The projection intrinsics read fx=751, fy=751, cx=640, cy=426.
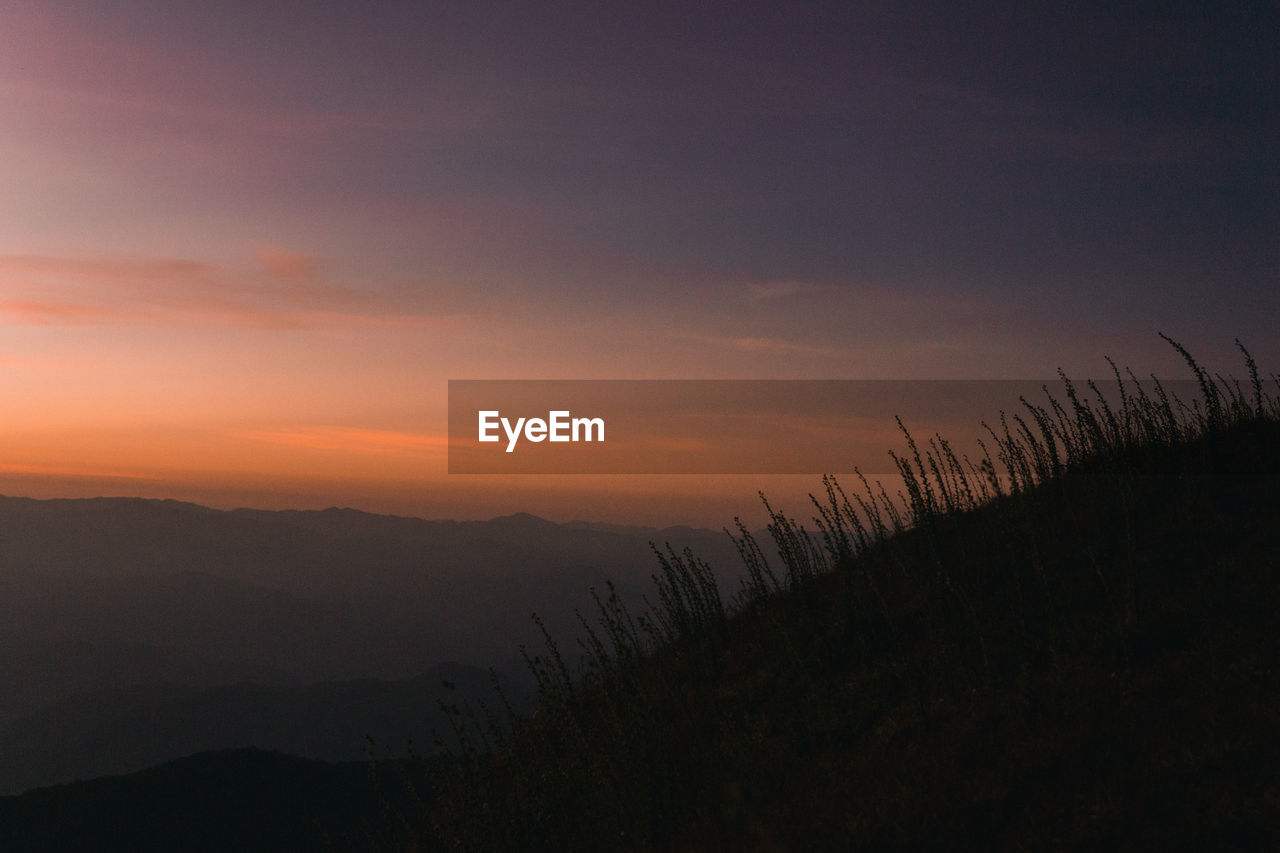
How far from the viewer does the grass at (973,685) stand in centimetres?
459

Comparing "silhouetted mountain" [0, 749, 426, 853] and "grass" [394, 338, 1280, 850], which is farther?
"silhouetted mountain" [0, 749, 426, 853]

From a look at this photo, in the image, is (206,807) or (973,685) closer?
(973,685)

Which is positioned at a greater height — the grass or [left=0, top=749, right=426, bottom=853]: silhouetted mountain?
the grass

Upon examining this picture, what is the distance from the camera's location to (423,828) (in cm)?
957

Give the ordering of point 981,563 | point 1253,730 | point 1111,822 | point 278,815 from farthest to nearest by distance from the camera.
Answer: point 278,815
point 981,563
point 1253,730
point 1111,822

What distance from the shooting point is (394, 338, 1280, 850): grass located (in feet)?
15.0

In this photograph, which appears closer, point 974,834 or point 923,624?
point 974,834

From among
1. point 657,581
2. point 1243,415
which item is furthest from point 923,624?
point 1243,415

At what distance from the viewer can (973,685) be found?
6.14 metres

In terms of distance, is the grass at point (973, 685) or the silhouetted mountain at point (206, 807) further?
the silhouetted mountain at point (206, 807)

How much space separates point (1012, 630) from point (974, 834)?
2.62 m

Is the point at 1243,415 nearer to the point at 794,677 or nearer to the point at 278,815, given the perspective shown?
the point at 794,677

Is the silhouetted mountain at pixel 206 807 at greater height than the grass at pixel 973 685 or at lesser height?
lesser

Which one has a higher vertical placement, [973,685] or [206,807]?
[973,685]
